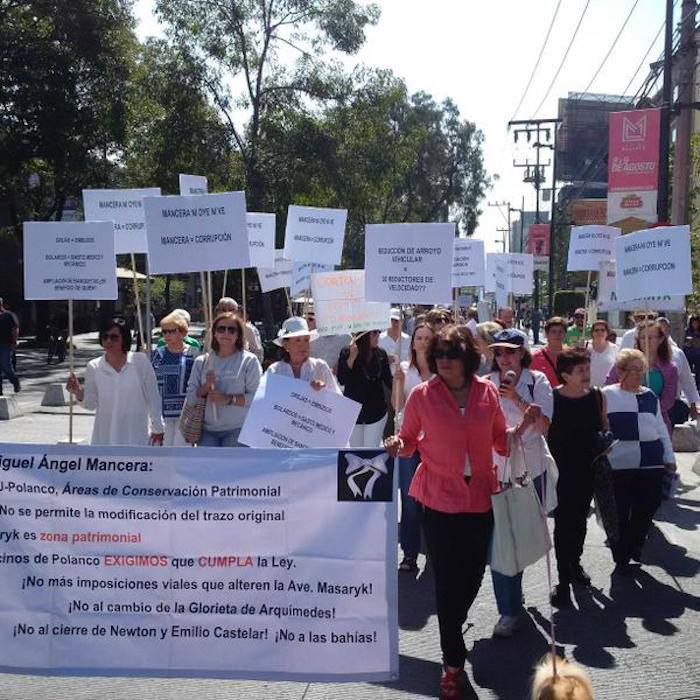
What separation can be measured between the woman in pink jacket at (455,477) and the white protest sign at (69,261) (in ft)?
12.7

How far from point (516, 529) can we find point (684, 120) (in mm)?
11926

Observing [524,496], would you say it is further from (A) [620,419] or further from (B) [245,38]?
(B) [245,38]

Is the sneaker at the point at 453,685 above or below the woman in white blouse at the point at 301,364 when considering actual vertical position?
below

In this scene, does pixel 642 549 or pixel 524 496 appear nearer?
pixel 524 496

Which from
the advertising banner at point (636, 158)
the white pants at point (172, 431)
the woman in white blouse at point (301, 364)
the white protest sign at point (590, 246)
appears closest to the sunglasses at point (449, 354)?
the woman in white blouse at point (301, 364)

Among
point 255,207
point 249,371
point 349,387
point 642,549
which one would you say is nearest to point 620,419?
point 642,549

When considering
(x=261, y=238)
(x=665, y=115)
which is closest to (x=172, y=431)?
(x=261, y=238)

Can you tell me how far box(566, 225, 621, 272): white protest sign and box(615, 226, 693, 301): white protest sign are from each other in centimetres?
368

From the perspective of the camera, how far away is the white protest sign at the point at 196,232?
738cm

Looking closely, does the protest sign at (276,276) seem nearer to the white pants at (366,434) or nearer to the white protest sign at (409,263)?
the white protest sign at (409,263)

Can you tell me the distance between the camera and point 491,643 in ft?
18.0

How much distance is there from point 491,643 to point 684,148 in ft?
38.5

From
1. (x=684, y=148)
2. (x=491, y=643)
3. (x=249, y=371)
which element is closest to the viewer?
(x=491, y=643)

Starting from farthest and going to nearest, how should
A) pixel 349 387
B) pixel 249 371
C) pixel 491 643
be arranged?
pixel 349 387, pixel 249 371, pixel 491 643
